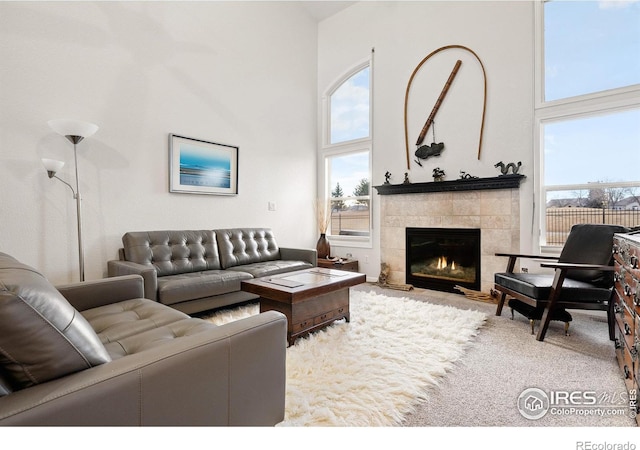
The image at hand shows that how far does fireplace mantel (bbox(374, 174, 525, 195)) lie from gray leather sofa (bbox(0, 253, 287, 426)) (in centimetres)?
343

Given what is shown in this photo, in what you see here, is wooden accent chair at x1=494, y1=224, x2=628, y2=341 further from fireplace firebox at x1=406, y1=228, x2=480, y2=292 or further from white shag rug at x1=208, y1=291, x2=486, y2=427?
fireplace firebox at x1=406, y1=228, x2=480, y2=292

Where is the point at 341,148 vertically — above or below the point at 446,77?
below

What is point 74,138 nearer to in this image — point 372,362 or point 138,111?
point 138,111

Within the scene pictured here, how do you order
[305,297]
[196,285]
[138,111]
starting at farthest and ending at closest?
[138,111]
[196,285]
[305,297]

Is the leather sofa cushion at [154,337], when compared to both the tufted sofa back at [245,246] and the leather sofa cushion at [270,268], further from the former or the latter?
the tufted sofa back at [245,246]

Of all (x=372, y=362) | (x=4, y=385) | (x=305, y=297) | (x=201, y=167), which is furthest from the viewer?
(x=201, y=167)

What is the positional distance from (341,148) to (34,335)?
4.86 meters

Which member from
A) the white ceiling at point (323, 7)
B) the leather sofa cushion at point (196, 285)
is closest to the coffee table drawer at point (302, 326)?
the leather sofa cushion at point (196, 285)

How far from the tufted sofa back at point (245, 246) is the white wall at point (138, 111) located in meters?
0.30

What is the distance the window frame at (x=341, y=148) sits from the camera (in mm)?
4988

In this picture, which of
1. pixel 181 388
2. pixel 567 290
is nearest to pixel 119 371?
pixel 181 388

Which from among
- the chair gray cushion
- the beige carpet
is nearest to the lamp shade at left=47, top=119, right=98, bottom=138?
the beige carpet

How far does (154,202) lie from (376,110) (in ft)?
10.9

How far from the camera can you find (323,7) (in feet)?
17.4
